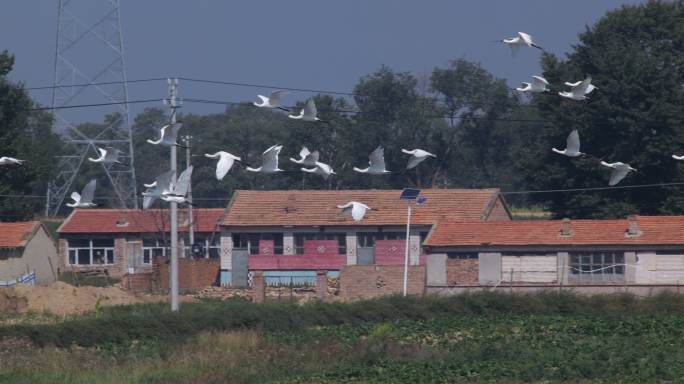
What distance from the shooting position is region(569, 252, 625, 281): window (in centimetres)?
4419

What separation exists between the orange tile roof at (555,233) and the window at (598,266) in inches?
17.4

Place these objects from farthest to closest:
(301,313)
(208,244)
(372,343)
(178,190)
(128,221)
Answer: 1. (208,244)
2. (128,221)
3. (301,313)
4. (178,190)
5. (372,343)

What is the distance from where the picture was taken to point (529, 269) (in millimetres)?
45062

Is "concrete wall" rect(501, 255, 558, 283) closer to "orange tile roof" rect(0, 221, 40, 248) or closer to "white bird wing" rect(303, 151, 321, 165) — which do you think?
"white bird wing" rect(303, 151, 321, 165)

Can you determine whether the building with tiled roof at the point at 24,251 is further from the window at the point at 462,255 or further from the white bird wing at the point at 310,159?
the white bird wing at the point at 310,159

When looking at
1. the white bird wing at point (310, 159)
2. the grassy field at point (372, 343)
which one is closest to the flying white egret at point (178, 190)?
the white bird wing at point (310, 159)

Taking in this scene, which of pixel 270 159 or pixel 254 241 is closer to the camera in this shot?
pixel 270 159

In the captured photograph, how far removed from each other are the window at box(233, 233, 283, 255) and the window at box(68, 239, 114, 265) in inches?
349

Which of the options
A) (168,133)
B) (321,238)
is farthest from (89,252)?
(168,133)

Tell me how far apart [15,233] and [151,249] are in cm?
1220

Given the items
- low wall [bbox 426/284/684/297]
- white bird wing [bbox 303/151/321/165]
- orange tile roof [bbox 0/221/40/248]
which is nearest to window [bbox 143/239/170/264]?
orange tile roof [bbox 0/221/40/248]

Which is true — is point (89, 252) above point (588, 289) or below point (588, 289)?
above

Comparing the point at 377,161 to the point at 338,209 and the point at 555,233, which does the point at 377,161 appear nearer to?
the point at 555,233

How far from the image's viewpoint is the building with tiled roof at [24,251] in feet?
169
